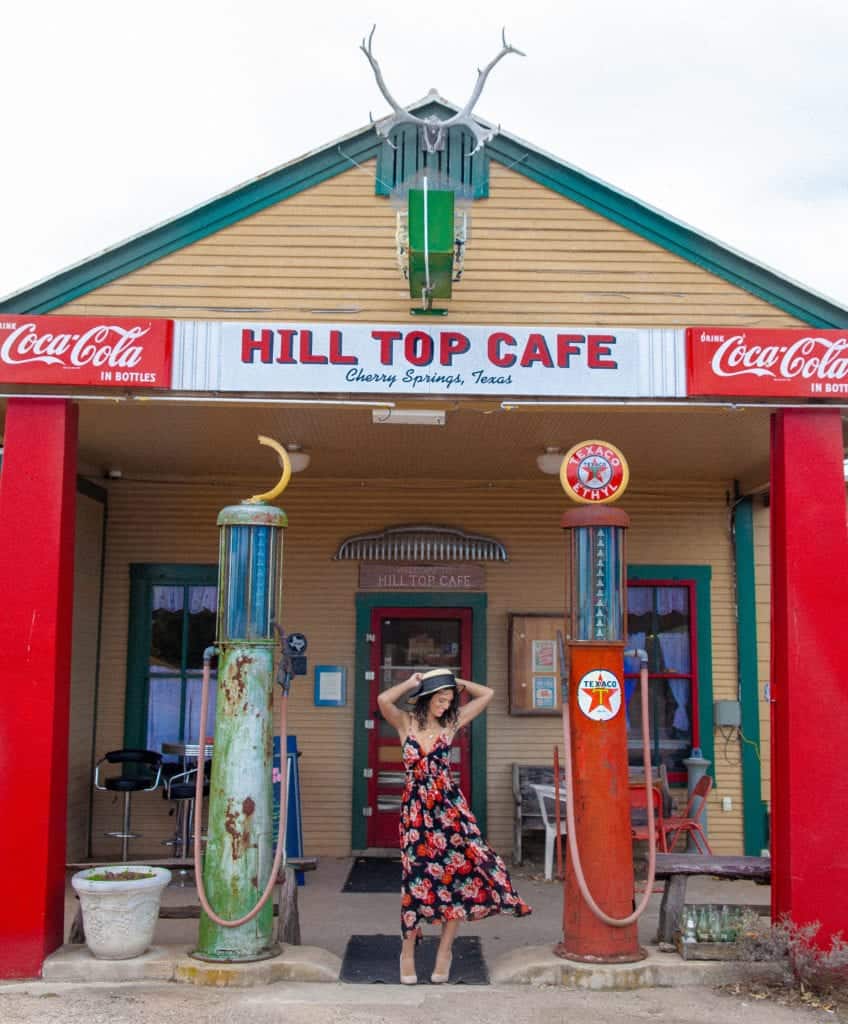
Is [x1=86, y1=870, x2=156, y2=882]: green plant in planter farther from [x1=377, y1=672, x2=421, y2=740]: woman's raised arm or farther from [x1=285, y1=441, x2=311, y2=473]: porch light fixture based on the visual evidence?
[x1=285, y1=441, x2=311, y2=473]: porch light fixture

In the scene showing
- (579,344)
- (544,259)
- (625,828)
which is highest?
(544,259)

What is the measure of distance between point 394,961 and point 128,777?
12.6 feet

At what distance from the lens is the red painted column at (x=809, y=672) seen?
6.34m

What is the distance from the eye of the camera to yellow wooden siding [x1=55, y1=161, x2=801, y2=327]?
6.96 meters

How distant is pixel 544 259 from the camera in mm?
7105

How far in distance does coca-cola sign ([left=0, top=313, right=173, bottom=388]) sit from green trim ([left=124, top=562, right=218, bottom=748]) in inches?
154

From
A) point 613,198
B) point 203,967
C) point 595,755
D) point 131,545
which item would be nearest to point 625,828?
point 595,755

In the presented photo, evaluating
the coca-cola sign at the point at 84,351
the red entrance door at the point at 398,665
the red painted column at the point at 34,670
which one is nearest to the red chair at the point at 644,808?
the red entrance door at the point at 398,665

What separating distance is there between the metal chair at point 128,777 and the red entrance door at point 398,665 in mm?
1889

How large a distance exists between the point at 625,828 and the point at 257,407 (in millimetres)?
3418

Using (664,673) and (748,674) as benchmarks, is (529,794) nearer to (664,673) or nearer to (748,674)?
(664,673)

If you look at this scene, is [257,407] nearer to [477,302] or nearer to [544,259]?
[477,302]

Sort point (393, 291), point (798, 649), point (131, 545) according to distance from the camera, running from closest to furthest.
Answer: point (798, 649) → point (393, 291) → point (131, 545)

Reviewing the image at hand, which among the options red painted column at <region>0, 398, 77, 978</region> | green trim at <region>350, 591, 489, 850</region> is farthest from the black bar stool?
red painted column at <region>0, 398, 77, 978</region>
